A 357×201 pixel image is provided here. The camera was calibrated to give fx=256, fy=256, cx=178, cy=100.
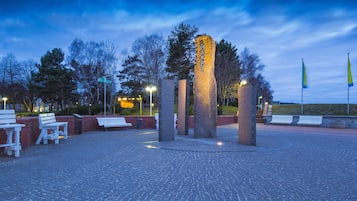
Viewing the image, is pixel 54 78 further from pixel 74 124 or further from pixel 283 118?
pixel 283 118

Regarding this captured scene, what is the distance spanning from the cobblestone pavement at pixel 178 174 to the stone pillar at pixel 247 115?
1025 mm

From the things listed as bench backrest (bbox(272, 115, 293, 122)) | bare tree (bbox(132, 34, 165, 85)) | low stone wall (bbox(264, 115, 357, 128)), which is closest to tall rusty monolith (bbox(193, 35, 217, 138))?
bench backrest (bbox(272, 115, 293, 122))

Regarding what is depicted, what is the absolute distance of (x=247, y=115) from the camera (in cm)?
906

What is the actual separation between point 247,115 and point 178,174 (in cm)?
470

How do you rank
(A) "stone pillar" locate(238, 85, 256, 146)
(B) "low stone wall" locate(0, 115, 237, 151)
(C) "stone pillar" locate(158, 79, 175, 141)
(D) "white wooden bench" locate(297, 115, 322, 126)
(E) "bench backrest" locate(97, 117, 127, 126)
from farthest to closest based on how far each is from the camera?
(D) "white wooden bench" locate(297, 115, 322, 126), (E) "bench backrest" locate(97, 117, 127, 126), (C) "stone pillar" locate(158, 79, 175, 141), (A) "stone pillar" locate(238, 85, 256, 146), (B) "low stone wall" locate(0, 115, 237, 151)

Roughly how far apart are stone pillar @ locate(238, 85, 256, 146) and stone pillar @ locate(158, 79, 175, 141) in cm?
272

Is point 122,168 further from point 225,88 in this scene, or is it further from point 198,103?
point 225,88

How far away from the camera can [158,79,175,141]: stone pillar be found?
9.95 meters

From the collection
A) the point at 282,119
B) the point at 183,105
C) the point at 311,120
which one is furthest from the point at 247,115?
the point at 282,119

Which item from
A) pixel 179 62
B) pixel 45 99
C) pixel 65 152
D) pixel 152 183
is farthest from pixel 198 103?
pixel 45 99

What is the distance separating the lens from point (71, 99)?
38656mm

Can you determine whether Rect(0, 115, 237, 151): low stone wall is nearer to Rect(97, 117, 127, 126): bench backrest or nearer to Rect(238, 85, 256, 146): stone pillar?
Rect(97, 117, 127, 126): bench backrest

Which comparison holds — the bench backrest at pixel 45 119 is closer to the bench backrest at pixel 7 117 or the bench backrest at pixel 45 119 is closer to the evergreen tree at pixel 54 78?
the bench backrest at pixel 7 117

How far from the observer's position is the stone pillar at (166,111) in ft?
32.7
